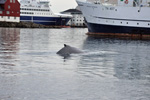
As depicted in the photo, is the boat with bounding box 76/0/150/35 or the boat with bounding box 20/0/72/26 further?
the boat with bounding box 20/0/72/26

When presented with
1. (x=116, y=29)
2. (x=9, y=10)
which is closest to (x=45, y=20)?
(x=9, y=10)

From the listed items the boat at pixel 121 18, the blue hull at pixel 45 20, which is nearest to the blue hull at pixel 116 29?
the boat at pixel 121 18

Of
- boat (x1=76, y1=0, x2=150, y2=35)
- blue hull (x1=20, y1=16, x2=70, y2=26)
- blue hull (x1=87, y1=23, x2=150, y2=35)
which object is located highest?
boat (x1=76, y1=0, x2=150, y2=35)

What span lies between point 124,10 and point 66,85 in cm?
5468

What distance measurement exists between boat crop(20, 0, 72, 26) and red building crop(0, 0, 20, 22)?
23.4 metres

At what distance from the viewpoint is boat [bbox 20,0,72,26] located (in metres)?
132

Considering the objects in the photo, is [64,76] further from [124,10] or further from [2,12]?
[2,12]

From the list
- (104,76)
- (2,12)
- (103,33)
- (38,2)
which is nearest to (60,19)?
(38,2)

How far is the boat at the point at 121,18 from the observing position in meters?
67.9

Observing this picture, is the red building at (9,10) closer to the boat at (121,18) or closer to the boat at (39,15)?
the boat at (39,15)

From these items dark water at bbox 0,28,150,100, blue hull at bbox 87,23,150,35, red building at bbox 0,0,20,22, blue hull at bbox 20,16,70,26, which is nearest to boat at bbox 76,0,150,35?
blue hull at bbox 87,23,150,35

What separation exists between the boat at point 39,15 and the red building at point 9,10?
23.4 m

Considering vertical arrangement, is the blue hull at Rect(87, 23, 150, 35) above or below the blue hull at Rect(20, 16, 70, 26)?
above

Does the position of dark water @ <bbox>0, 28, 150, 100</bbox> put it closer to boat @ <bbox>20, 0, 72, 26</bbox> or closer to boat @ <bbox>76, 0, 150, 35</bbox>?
boat @ <bbox>76, 0, 150, 35</bbox>
